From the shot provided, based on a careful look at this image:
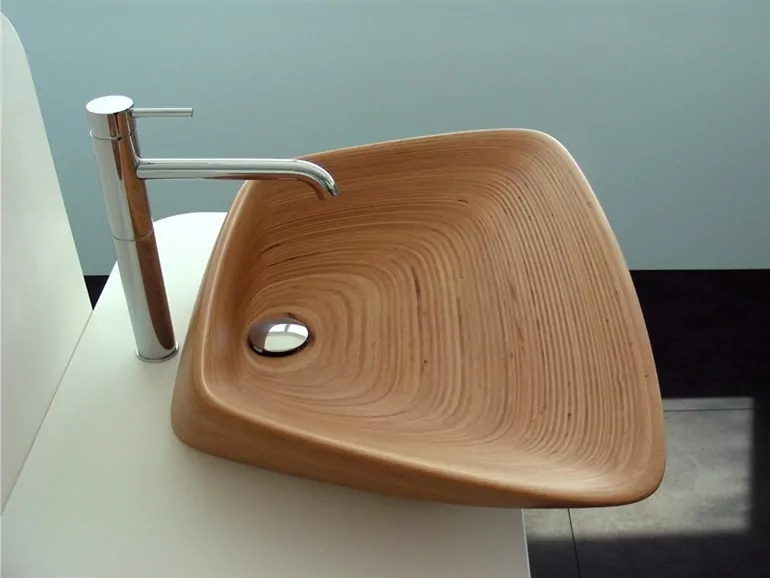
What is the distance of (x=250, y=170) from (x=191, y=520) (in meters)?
0.27

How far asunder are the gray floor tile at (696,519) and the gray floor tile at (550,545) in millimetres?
16

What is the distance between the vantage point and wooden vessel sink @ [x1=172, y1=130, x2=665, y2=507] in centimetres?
54

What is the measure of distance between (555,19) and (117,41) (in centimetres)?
75

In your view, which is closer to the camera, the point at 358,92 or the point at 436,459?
the point at 436,459

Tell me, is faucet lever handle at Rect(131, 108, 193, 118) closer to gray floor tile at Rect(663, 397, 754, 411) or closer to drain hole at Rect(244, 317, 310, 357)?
drain hole at Rect(244, 317, 310, 357)

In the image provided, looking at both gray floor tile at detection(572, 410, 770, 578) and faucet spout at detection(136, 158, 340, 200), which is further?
gray floor tile at detection(572, 410, 770, 578)

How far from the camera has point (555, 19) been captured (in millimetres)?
1381

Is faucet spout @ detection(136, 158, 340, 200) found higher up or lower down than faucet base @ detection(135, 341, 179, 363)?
higher up

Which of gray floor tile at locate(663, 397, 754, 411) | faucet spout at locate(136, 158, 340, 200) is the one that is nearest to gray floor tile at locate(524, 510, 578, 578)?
gray floor tile at locate(663, 397, 754, 411)

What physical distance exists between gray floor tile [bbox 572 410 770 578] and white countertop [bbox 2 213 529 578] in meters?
0.73

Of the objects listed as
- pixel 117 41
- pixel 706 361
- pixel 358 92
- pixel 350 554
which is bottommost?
pixel 706 361

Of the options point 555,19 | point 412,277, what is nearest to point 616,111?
point 555,19

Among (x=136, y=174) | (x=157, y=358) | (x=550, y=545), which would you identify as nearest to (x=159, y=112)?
(x=136, y=174)

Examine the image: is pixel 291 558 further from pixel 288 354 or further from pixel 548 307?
pixel 548 307
